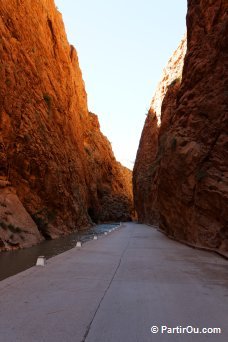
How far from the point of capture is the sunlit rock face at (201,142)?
1524 cm

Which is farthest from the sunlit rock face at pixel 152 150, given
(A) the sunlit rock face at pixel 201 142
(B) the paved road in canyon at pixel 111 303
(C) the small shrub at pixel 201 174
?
(B) the paved road in canyon at pixel 111 303

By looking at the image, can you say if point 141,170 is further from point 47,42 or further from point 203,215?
point 203,215

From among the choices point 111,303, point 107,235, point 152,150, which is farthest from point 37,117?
point 152,150

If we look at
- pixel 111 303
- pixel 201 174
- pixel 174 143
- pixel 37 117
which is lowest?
pixel 111 303

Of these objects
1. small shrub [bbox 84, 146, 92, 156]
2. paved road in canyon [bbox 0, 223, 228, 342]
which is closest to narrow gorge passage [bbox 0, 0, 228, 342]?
paved road in canyon [bbox 0, 223, 228, 342]

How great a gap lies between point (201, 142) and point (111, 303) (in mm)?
12924

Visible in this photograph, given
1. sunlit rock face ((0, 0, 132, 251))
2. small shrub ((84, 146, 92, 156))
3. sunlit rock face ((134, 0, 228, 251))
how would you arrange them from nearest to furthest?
sunlit rock face ((134, 0, 228, 251)) < sunlit rock face ((0, 0, 132, 251)) < small shrub ((84, 146, 92, 156))

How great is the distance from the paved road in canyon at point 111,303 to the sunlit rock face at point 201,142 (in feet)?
19.7

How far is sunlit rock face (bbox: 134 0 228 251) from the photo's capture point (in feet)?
50.0

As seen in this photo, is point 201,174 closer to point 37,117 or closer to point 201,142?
point 201,142

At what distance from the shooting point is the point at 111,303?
5.65m

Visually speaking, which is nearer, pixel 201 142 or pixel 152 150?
pixel 201 142

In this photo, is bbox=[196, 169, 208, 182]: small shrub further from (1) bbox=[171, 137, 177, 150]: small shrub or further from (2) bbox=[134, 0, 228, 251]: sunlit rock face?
(1) bbox=[171, 137, 177, 150]: small shrub

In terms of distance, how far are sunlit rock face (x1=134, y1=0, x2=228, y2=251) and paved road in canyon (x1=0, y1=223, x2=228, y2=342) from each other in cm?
600
